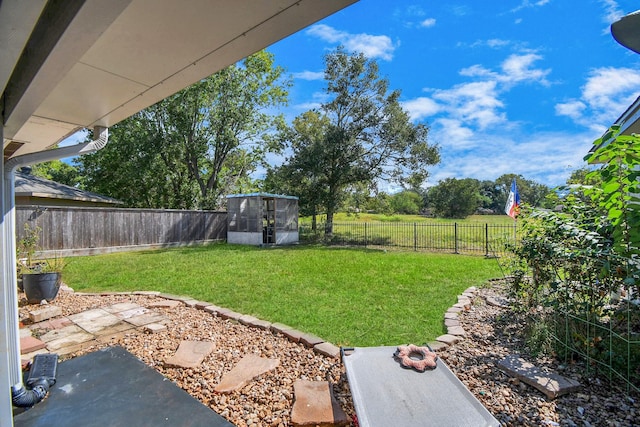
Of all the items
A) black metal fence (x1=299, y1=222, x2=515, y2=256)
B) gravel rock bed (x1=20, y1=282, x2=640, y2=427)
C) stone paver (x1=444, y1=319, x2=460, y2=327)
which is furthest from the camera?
black metal fence (x1=299, y1=222, x2=515, y2=256)

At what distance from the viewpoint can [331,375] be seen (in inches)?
85.8

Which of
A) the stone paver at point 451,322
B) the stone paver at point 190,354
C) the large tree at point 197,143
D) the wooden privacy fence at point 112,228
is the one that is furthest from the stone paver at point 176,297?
the large tree at point 197,143

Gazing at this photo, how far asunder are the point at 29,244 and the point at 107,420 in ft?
14.2

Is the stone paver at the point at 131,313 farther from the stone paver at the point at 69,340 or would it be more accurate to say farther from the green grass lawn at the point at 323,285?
the green grass lawn at the point at 323,285

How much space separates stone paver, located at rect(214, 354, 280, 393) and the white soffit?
185 cm

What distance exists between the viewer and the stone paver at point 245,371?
2.03 meters

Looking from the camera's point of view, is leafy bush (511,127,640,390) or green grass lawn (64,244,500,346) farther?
green grass lawn (64,244,500,346)

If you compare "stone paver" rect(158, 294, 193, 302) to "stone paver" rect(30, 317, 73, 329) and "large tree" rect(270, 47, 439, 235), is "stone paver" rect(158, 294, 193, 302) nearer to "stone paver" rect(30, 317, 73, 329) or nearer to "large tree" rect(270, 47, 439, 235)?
"stone paver" rect(30, 317, 73, 329)

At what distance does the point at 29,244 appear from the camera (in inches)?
174

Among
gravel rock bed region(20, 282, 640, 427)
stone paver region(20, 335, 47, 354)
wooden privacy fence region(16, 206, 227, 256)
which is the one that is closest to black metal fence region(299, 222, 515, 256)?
wooden privacy fence region(16, 206, 227, 256)

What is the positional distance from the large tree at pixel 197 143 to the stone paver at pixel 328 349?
12.9 metres

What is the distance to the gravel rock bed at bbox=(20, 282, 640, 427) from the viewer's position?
1787mm

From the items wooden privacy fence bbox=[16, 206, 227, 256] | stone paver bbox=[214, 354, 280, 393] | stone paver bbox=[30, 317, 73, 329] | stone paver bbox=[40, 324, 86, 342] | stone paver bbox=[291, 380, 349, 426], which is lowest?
stone paver bbox=[214, 354, 280, 393]

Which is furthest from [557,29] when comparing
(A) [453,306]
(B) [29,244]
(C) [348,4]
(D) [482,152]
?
(D) [482,152]
